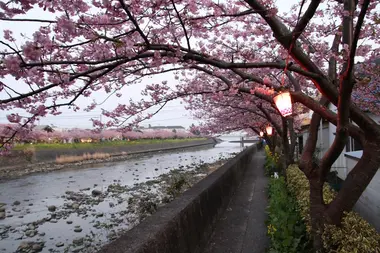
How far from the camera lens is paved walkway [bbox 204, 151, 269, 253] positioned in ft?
18.0

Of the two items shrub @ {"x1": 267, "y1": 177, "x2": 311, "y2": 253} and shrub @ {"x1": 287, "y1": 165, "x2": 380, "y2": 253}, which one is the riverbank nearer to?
shrub @ {"x1": 267, "y1": 177, "x2": 311, "y2": 253}

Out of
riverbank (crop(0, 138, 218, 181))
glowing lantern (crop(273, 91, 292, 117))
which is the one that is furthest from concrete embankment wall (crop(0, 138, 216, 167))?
glowing lantern (crop(273, 91, 292, 117))

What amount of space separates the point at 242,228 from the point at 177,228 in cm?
306

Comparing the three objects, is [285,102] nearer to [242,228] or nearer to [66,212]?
[242,228]

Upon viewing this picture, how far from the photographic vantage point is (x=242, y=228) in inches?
261

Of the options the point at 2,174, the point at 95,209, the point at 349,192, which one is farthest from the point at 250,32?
the point at 2,174

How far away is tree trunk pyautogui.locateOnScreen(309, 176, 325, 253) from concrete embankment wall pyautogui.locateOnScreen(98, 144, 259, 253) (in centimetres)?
188

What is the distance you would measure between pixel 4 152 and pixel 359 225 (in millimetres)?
5116

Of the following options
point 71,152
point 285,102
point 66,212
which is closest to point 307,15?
point 285,102

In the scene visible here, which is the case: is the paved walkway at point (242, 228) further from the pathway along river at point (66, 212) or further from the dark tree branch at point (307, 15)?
the dark tree branch at point (307, 15)

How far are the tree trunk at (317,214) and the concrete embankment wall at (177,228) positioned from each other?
1882 millimetres

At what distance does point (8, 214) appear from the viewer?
35.6ft

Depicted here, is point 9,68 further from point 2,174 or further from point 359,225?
point 2,174

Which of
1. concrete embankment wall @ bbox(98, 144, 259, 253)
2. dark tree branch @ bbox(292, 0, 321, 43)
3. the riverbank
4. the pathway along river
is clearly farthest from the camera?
the riverbank
